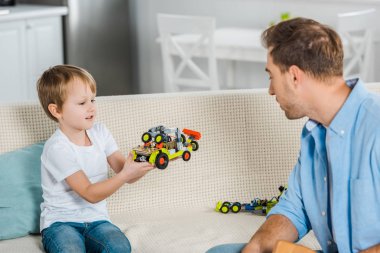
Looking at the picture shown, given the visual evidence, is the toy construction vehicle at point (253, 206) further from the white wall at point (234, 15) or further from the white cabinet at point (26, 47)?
the white wall at point (234, 15)

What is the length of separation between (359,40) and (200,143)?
2381mm

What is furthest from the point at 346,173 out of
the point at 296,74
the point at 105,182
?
the point at 105,182

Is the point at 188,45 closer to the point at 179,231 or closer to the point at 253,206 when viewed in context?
the point at 253,206

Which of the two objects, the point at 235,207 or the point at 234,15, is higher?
the point at 234,15

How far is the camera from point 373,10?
4836 mm

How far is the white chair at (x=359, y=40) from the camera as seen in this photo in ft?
14.8

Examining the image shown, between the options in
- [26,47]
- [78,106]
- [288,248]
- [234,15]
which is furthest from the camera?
[234,15]

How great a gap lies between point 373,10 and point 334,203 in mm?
3209

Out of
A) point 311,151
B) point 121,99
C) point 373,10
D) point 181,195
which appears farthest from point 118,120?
point 373,10

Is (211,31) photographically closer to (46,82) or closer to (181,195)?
(181,195)

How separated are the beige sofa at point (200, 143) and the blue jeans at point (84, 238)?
0.28 metres

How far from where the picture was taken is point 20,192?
242 cm

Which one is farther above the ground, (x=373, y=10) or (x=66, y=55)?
(x=373, y=10)

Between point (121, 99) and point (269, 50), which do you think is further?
point (121, 99)
